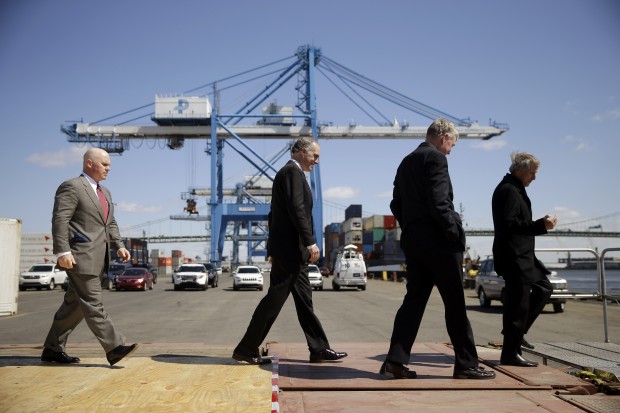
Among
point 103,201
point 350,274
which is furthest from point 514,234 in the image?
point 350,274

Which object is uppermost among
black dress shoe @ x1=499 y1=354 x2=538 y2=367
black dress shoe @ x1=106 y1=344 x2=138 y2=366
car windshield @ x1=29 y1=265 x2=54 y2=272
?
car windshield @ x1=29 y1=265 x2=54 y2=272

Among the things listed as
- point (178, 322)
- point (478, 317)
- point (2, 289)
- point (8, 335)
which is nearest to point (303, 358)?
point (8, 335)

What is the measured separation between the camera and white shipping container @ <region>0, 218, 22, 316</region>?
13.3 meters

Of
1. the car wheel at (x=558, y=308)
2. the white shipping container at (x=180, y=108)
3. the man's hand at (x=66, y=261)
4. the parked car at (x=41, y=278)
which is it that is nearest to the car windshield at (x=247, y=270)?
the parked car at (x=41, y=278)

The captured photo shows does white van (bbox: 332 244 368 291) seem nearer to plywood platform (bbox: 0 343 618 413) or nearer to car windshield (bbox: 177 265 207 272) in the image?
car windshield (bbox: 177 265 207 272)

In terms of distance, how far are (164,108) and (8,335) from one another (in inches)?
1670

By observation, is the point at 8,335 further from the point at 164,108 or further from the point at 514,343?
the point at 164,108

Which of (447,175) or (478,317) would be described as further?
(478,317)

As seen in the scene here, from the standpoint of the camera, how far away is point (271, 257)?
4.62m

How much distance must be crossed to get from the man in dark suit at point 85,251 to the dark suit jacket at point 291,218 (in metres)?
1.21

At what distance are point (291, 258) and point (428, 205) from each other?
3.81 ft

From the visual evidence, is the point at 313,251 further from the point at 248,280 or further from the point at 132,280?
the point at 132,280

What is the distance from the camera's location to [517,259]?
4566mm

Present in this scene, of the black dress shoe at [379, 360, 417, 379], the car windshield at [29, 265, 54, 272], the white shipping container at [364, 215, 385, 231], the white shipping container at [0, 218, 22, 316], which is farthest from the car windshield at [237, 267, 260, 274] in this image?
the white shipping container at [364, 215, 385, 231]
